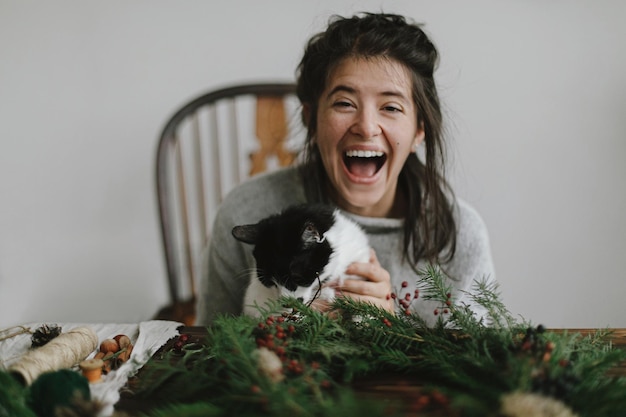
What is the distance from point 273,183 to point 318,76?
0.28 m

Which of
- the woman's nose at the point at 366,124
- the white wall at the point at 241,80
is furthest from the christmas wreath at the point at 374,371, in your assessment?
the white wall at the point at 241,80

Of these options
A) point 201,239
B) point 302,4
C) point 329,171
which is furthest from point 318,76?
point 201,239

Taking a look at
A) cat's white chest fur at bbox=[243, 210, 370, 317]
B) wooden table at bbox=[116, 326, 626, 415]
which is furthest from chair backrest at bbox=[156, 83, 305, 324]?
wooden table at bbox=[116, 326, 626, 415]

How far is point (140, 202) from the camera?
1711 millimetres

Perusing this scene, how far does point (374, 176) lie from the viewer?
99cm

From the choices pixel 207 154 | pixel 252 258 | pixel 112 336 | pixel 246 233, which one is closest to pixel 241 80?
pixel 207 154

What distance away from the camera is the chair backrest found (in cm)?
144

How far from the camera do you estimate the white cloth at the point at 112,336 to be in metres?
0.56

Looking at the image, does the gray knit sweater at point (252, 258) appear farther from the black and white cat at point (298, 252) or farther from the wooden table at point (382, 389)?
the wooden table at point (382, 389)

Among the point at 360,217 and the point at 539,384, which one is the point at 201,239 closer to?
the point at 360,217

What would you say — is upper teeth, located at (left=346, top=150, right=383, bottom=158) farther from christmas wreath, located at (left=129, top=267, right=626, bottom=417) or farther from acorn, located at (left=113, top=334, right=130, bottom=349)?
acorn, located at (left=113, top=334, right=130, bottom=349)

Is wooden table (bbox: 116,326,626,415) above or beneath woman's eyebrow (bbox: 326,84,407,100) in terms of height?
beneath

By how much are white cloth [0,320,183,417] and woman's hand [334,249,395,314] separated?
0.29 m

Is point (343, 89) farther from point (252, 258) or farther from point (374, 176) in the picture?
point (252, 258)
